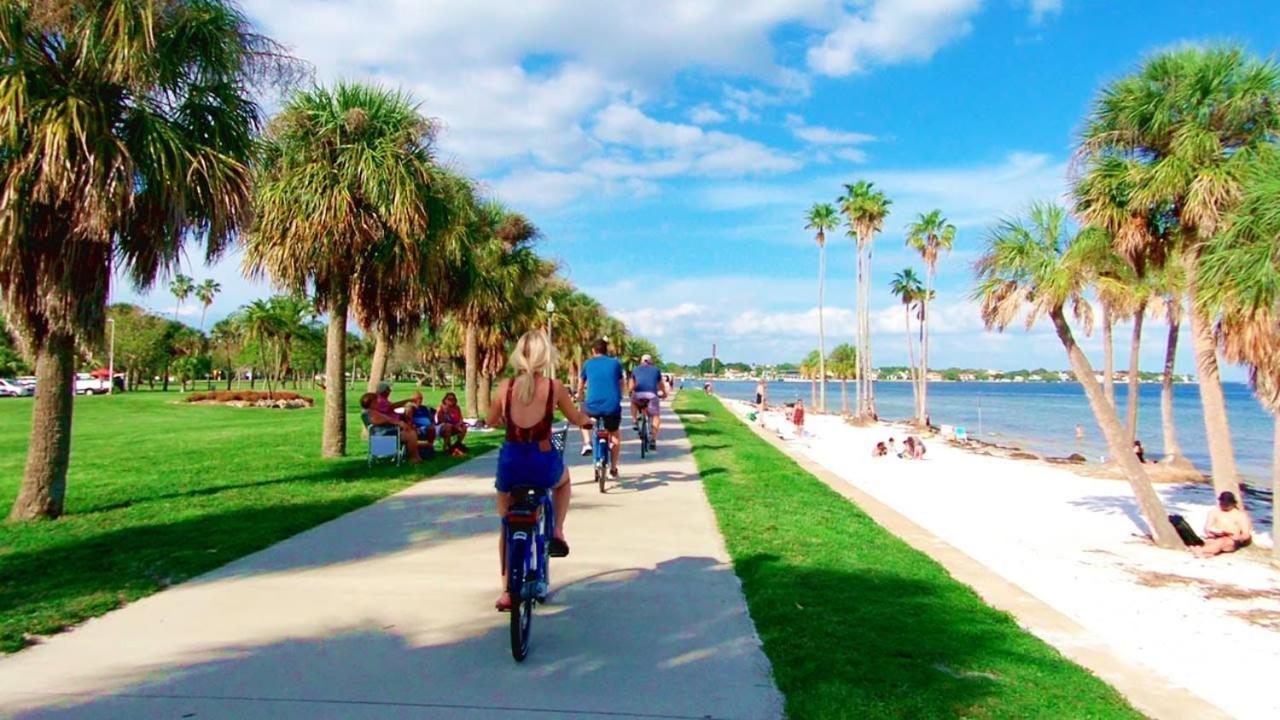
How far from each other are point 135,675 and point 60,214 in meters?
5.58

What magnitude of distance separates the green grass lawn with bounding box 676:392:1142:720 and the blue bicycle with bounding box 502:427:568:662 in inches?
53.6

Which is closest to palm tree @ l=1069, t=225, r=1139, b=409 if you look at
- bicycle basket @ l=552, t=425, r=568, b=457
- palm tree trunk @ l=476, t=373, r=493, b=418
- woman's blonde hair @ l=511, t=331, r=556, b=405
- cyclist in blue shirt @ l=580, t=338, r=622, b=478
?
cyclist in blue shirt @ l=580, t=338, r=622, b=478

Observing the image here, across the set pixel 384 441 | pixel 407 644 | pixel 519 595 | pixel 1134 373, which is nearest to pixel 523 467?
pixel 519 595

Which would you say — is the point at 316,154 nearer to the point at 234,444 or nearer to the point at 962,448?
the point at 234,444

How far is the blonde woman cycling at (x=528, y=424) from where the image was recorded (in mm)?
5184

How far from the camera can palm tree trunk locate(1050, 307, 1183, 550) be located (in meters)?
11.5

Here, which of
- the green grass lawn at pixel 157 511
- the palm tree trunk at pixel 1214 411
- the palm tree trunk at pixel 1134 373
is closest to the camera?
the green grass lawn at pixel 157 511

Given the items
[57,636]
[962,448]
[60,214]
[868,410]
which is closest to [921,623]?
[57,636]

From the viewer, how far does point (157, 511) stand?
930 centimetres

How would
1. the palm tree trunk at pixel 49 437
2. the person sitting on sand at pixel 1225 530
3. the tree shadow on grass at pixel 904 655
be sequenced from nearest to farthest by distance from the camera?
the tree shadow on grass at pixel 904 655
the palm tree trunk at pixel 49 437
the person sitting on sand at pixel 1225 530

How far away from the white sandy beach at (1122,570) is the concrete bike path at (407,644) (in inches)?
117

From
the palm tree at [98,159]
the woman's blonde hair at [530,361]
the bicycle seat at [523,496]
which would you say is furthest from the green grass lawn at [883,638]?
the palm tree at [98,159]

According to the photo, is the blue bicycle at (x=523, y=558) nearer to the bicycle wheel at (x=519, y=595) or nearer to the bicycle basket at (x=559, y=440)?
the bicycle wheel at (x=519, y=595)

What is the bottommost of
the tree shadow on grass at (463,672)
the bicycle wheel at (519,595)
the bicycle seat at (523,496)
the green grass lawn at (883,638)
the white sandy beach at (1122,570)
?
the white sandy beach at (1122,570)
